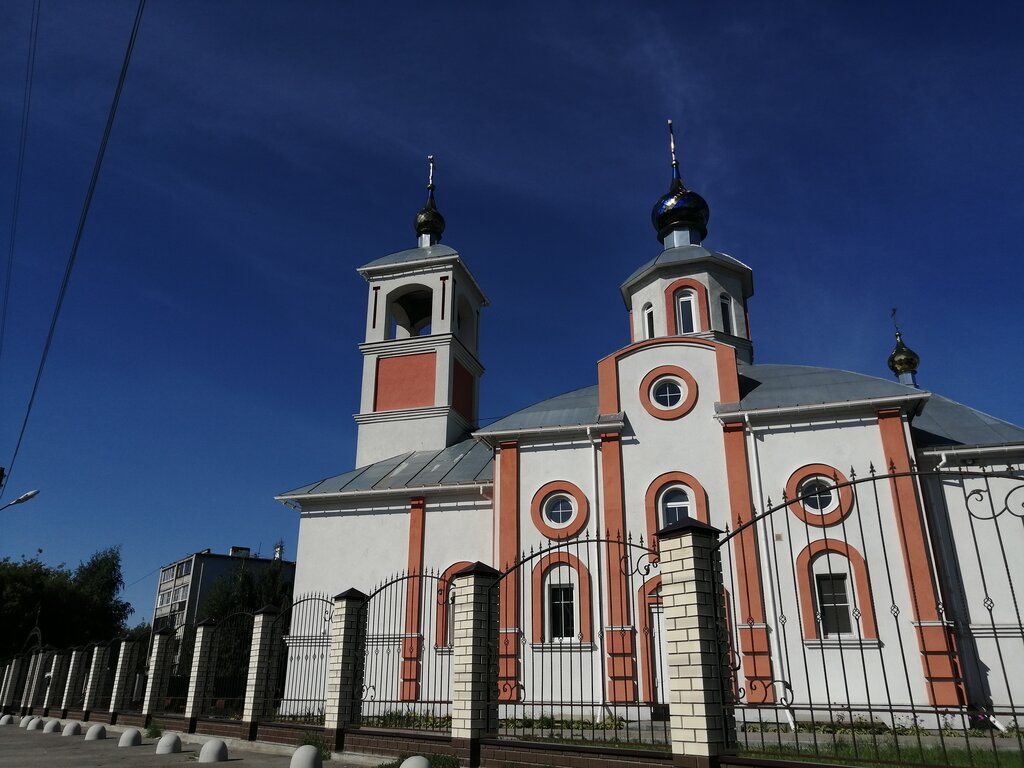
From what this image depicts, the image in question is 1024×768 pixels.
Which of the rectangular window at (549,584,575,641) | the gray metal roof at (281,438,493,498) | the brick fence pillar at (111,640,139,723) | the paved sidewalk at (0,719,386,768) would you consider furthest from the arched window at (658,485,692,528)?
the brick fence pillar at (111,640,139,723)

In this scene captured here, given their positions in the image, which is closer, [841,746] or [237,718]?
[841,746]

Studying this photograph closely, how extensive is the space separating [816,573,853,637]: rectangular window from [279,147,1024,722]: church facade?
1.6 inches

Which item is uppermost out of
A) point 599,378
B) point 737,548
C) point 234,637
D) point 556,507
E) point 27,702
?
point 599,378

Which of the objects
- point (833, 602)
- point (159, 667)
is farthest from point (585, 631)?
point (159, 667)

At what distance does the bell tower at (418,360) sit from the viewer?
2119 cm

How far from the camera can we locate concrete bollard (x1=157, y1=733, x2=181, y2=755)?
35.2 ft

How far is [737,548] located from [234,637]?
9.45 metres

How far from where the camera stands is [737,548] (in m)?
14.1

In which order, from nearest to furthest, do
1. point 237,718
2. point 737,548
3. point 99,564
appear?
point 237,718 < point 737,548 < point 99,564

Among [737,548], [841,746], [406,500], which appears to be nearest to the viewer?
[841,746]

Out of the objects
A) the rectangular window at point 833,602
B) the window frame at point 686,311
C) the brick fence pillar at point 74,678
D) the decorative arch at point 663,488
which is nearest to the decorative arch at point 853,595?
the rectangular window at point 833,602

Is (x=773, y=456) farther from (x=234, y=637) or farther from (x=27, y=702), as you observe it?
(x=27, y=702)

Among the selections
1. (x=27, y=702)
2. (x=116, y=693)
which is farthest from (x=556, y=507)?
(x=27, y=702)

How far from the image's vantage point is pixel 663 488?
15.1 m
